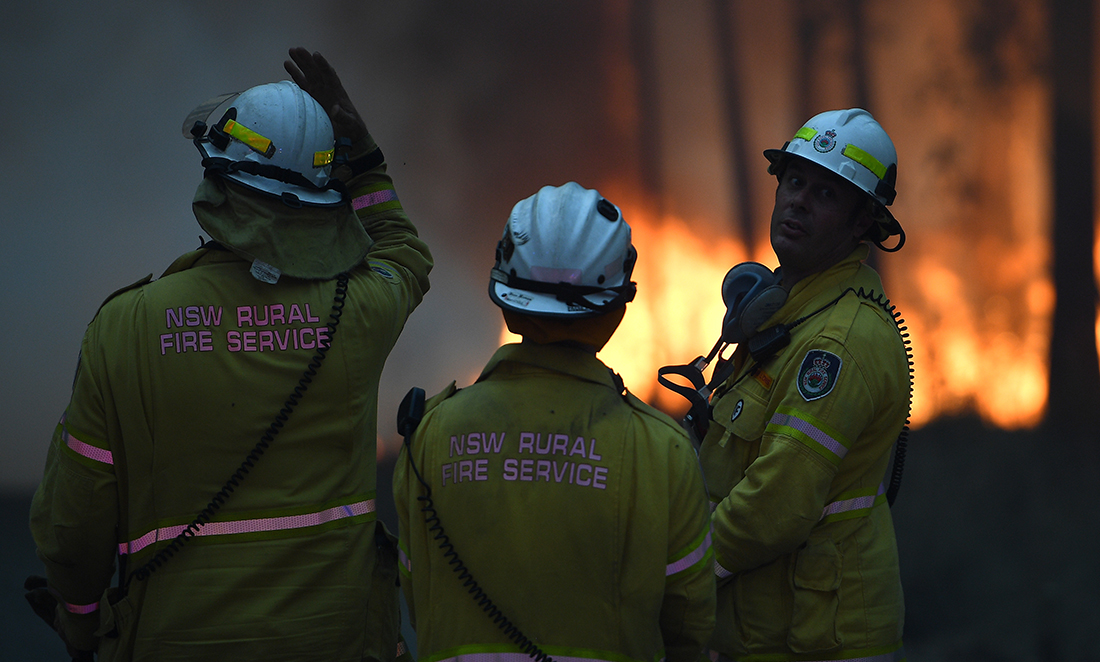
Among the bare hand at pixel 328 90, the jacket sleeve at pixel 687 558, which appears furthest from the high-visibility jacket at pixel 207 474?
the jacket sleeve at pixel 687 558

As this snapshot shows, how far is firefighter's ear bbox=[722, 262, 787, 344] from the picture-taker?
296 centimetres

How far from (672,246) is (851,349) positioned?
2.63m

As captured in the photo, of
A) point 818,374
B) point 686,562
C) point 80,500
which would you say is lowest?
point 80,500

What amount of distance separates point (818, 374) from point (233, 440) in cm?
159

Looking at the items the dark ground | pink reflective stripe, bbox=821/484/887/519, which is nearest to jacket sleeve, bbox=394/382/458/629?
pink reflective stripe, bbox=821/484/887/519

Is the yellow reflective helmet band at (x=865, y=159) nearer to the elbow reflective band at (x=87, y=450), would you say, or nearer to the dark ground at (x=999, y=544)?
the elbow reflective band at (x=87, y=450)

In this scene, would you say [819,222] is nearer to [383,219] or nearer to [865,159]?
[865,159]

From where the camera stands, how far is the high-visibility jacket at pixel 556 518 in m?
1.90

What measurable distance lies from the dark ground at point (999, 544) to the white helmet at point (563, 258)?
3441 mm

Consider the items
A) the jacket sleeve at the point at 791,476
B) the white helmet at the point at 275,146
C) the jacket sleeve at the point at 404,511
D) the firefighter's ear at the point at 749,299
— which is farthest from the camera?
the firefighter's ear at the point at 749,299

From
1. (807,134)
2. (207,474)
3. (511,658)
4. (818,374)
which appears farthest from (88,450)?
(807,134)

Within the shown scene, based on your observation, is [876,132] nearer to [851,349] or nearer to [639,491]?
[851,349]

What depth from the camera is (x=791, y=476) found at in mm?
2531

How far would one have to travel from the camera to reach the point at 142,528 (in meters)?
→ 2.35
